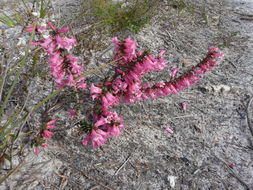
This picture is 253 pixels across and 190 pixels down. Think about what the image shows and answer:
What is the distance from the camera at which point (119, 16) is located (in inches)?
139

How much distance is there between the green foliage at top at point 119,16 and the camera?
3424mm

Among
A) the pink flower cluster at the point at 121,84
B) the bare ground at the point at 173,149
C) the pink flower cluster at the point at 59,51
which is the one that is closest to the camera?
the pink flower cluster at the point at 59,51

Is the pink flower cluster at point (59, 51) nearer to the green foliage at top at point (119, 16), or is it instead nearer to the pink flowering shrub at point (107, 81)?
the pink flowering shrub at point (107, 81)

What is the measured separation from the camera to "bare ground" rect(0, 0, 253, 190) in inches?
74.1

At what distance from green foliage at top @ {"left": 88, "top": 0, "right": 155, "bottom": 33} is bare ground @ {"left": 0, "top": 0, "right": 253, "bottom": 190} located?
0.73 metres

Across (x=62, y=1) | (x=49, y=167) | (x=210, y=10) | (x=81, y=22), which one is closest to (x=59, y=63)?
(x=49, y=167)

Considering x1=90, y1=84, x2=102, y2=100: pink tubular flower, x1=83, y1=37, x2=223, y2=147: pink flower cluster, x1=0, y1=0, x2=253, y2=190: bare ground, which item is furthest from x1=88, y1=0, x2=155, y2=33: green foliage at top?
x1=90, y1=84, x2=102, y2=100: pink tubular flower

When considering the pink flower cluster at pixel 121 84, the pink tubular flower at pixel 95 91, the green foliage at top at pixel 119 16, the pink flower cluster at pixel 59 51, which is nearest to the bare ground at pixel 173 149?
the pink flower cluster at pixel 121 84

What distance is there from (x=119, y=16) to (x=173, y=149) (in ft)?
7.46

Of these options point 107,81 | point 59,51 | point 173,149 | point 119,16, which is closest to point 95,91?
point 107,81

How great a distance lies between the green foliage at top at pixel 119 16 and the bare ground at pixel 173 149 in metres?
0.73

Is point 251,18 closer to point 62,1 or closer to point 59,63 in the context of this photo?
point 62,1

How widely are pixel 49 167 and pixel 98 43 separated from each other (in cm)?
188

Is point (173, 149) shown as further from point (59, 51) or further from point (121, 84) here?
point (59, 51)
